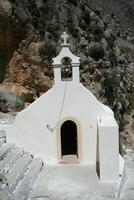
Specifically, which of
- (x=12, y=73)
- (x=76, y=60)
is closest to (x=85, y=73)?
(x=12, y=73)

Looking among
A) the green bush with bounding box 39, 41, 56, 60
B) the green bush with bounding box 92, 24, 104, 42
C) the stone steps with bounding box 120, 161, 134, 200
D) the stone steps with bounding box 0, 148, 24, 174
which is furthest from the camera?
the green bush with bounding box 92, 24, 104, 42

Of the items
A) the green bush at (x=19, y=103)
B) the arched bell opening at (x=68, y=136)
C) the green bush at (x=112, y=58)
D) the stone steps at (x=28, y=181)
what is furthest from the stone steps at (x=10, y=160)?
the green bush at (x=112, y=58)

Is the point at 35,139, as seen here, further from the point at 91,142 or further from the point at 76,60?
the point at 76,60

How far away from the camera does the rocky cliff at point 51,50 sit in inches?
712

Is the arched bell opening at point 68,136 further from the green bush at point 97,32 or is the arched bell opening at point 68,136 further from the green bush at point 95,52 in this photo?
the green bush at point 97,32

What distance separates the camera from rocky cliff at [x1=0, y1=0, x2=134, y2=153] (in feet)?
59.4

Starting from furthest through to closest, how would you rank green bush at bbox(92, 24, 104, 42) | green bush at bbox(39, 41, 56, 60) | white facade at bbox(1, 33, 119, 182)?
green bush at bbox(92, 24, 104, 42), green bush at bbox(39, 41, 56, 60), white facade at bbox(1, 33, 119, 182)

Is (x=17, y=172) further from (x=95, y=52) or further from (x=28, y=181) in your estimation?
(x=95, y=52)

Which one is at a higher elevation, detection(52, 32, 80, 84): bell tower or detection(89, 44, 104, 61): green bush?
detection(89, 44, 104, 61): green bush

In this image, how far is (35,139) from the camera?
40.5ft

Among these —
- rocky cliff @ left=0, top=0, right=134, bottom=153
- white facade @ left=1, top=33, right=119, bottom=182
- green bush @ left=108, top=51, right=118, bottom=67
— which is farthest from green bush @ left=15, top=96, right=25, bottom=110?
green bush @ left=108, top=51, right=118, bottom=67

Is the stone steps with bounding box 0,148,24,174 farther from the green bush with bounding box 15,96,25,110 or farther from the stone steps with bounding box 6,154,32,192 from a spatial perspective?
the green bush with bounding box 15,96,25,110

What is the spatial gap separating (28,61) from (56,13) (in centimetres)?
316

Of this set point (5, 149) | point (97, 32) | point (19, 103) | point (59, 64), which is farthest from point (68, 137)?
point (97, 32)
